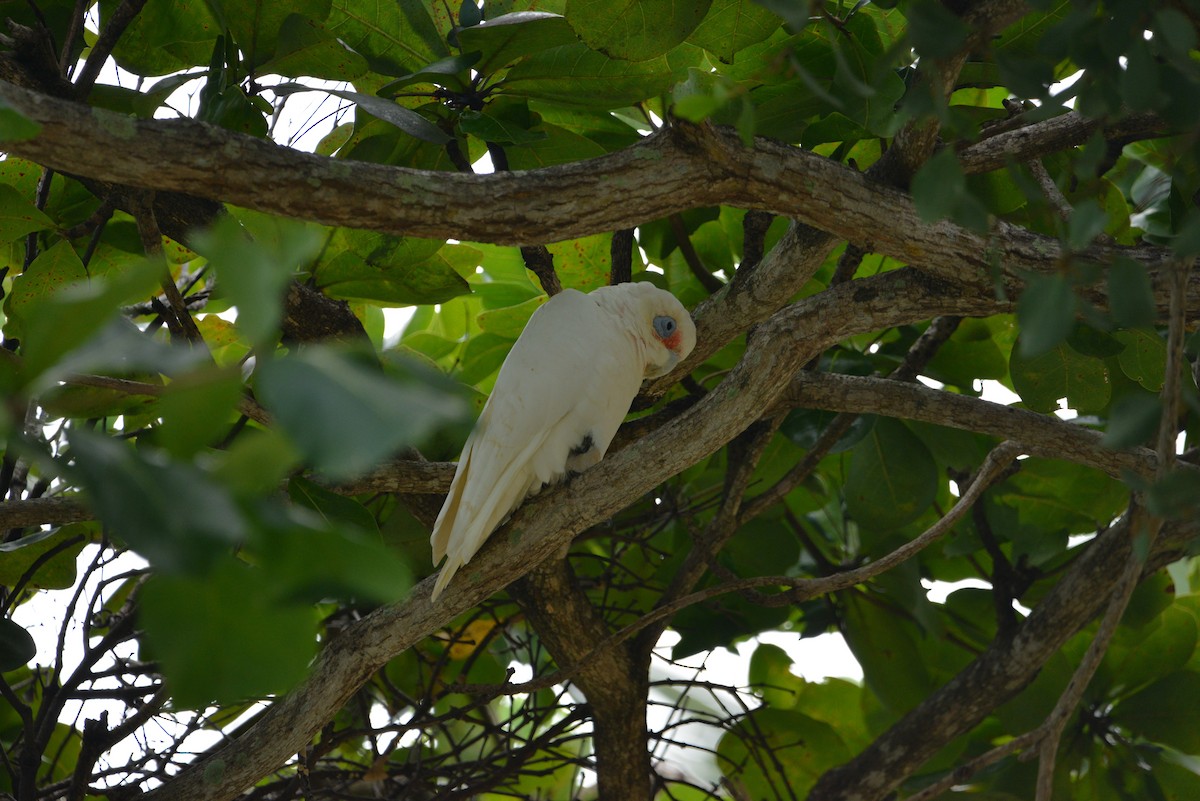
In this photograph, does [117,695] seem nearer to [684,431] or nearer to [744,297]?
[684,431]

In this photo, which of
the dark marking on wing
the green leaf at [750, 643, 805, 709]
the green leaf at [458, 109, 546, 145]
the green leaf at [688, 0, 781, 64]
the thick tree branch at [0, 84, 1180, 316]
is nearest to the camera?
the thick tree branch at [0, 84, 1180, 316]

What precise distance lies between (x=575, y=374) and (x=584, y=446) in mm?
126

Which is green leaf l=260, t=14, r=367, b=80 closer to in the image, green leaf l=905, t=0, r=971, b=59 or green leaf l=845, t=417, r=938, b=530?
green leaf l=905, t=0, r=971, b=59

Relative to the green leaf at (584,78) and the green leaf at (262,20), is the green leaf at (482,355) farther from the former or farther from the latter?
the green leaf at (262,20)

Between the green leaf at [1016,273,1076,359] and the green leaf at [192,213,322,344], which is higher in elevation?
the green leaf at [192,213,322,344]

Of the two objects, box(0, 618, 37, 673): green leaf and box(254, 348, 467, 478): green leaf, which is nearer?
box(254, 348, 467, 478): green leaf

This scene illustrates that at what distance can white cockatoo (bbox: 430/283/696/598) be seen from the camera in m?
1.40

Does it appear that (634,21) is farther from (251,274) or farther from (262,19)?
(251,274)

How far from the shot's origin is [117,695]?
1.45m

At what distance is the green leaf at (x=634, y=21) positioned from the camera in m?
1.05

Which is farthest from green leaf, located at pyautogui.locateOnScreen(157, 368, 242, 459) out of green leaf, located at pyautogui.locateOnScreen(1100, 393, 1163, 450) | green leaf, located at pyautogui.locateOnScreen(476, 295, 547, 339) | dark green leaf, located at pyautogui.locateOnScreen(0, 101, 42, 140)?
green leaf, located at pyautogui.locateOnScreen(476, 295, 547, 339)

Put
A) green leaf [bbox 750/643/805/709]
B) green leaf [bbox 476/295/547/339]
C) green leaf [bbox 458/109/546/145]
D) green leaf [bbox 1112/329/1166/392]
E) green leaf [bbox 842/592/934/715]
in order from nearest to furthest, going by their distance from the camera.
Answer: green leaf [bbox 458/109/546/145] < green leaf [bbox 1112/329/1166/392] < green leaf [bbox 476/295/547/339] < green leaf [bbox 842/592/934/715] < green leaf [bbox 750/643/805/709]

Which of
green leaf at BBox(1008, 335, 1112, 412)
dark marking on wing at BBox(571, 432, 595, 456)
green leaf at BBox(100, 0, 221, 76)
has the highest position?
green leaf at BBox(100, 0, 221, 76)

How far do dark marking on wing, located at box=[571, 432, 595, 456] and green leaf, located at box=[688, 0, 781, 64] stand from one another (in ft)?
1.94
